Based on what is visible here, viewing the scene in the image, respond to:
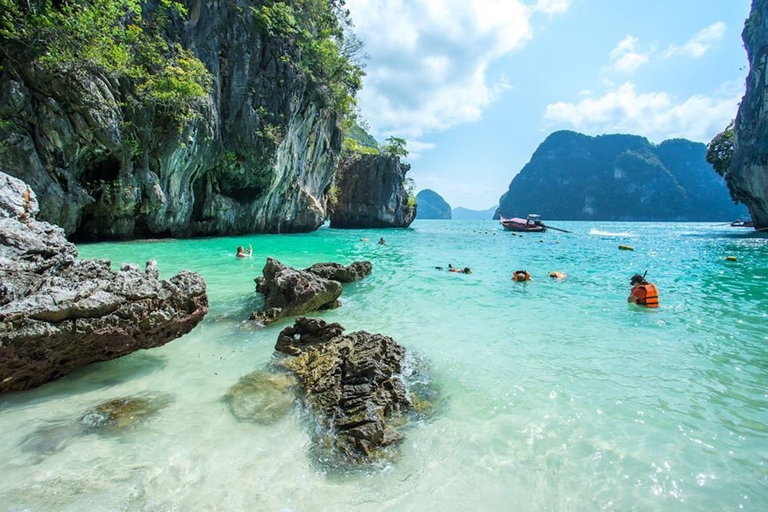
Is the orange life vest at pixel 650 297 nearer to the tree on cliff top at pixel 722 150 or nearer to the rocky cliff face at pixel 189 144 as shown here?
the rocky cliff face at pixel 189 144

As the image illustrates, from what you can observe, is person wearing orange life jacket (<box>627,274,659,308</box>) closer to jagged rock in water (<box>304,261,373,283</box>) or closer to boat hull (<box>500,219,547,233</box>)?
jagged rock in water (<box>304,261,373,283</box>)

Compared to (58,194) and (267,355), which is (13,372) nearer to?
(267,355)

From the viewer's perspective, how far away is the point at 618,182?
13512cm

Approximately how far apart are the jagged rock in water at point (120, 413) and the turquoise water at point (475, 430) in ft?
0.35

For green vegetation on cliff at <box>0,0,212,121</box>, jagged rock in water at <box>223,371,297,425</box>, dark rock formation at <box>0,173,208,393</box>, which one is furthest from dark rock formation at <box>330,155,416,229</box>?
jagged rock in water at <box>223,371,297,425</box>

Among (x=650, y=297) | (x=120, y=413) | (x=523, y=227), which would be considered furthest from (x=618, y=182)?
(x=120, y=413)

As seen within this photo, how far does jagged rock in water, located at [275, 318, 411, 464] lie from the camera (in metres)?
3.15

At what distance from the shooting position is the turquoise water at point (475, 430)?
8.70ft

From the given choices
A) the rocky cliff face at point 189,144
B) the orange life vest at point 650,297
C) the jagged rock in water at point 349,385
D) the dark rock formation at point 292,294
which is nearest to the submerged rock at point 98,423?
the jagged rock in water at point 349,385

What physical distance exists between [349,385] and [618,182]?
16101 cm

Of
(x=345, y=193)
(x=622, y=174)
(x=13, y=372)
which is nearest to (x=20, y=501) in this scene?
(x=13, y=372)

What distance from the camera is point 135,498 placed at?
8.23ft

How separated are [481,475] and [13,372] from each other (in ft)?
15.0

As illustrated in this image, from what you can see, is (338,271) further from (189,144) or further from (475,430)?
(189,144)
